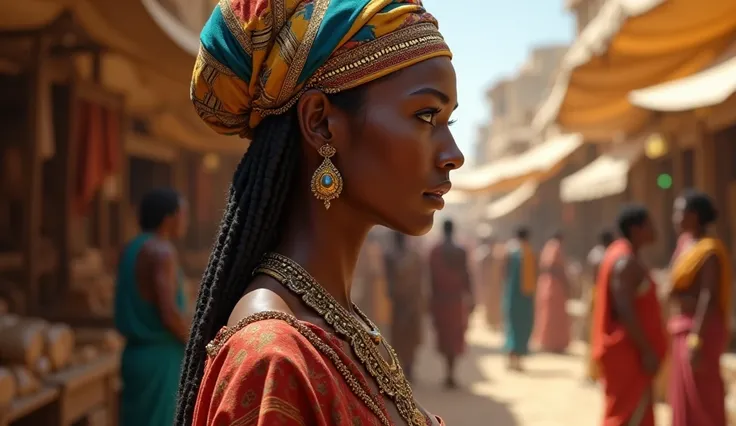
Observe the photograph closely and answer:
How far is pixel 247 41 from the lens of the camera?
135cm

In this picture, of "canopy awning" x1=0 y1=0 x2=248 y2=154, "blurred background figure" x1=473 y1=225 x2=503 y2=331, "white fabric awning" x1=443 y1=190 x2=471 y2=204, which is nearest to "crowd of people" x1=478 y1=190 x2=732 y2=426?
"canopy awning" x1=0 y1=0 x2=248 y2=154

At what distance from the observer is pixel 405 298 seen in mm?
10062

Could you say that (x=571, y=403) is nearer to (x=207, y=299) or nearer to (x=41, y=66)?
(x=41, y=66)

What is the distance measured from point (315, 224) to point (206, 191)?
31.7 feet

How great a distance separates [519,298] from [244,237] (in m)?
10.5

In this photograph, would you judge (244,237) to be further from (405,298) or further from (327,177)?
(405,298)

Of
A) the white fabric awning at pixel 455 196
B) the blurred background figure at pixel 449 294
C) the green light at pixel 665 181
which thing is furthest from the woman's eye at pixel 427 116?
the white fabric awning at pixel 455 196

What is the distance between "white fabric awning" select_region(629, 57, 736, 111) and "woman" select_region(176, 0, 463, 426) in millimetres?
4707

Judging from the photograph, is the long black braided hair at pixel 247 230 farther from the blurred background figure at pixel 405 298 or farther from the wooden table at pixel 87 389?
the blurred background figure at pixel 405 298

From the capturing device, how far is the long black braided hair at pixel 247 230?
1.39 m

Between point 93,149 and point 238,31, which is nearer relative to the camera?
point 238,31

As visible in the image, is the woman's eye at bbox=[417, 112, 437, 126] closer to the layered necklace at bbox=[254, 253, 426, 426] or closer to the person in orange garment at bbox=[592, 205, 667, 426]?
the layered necklace at bbox=[254, 253, 426, 426]

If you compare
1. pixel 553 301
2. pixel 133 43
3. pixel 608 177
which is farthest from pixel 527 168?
pixel 133 43

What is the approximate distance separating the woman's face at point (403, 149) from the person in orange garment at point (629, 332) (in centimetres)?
440
